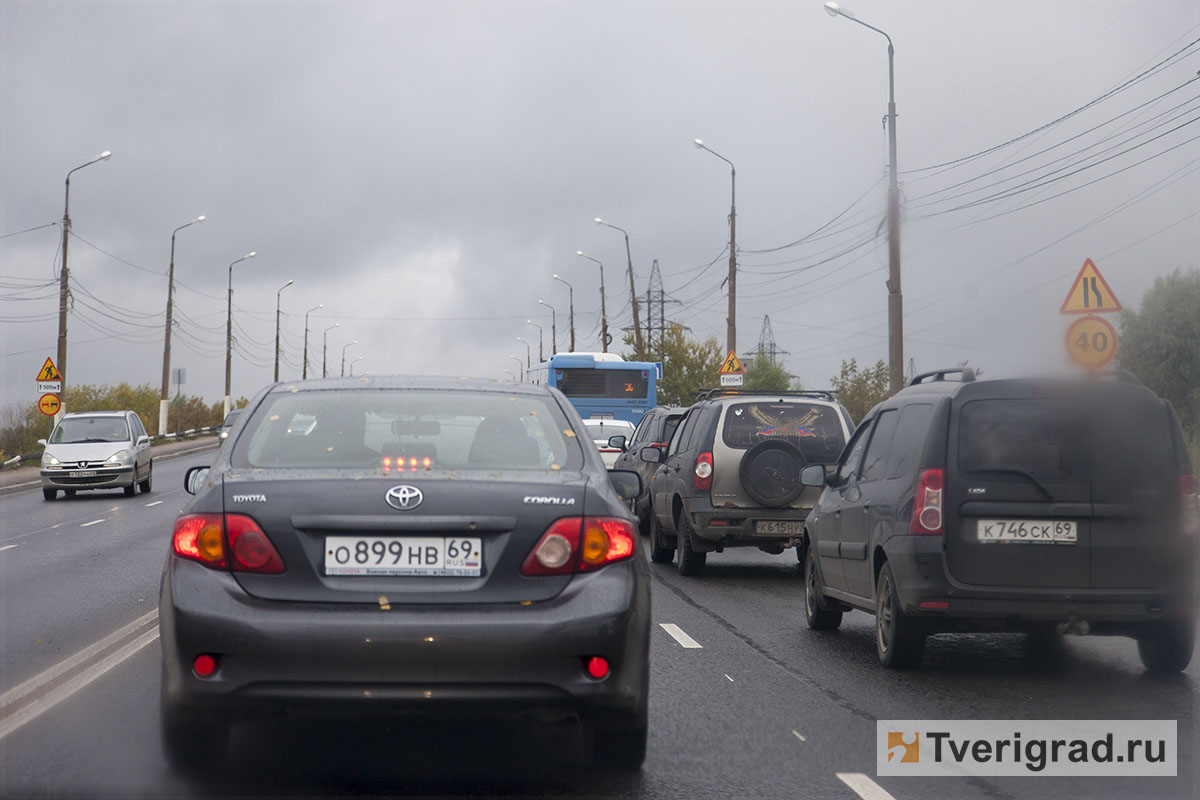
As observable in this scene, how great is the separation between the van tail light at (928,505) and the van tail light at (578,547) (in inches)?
136

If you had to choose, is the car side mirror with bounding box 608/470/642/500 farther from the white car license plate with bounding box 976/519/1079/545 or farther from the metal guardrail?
the metal guardrail

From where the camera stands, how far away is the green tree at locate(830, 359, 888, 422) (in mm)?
44750

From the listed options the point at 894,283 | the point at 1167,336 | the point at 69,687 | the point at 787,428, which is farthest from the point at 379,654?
the point at 1167,336

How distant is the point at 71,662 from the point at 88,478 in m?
22.3

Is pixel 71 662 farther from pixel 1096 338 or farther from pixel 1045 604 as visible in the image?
pixel 1096 338

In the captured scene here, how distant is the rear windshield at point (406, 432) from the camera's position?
5.51 metres

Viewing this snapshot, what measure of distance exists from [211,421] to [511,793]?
8584 cm

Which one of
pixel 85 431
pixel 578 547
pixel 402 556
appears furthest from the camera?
pixel 85 431

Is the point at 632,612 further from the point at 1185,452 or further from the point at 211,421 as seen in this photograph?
the point at 211,421

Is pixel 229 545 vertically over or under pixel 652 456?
under

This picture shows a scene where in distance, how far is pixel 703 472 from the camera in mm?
14125

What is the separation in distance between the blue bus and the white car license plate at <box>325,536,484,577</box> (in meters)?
35.5

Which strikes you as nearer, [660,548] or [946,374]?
[946,374]

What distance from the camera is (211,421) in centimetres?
8788
